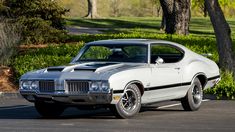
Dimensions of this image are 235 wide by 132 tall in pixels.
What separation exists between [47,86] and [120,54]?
1.70m

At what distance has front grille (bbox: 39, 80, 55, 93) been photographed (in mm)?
12406

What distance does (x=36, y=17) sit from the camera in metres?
26.6

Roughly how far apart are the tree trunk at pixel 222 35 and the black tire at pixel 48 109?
6415 millimetres

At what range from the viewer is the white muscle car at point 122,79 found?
12.2 m

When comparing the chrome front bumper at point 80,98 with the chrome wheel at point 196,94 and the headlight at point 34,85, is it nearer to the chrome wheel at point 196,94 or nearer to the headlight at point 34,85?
the headlight at point 34,85

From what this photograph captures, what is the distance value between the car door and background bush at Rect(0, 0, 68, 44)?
12.2 metres

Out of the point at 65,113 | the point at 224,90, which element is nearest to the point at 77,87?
the point at 65,113

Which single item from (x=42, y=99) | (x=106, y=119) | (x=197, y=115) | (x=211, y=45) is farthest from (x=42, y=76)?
(x=211, y=45)

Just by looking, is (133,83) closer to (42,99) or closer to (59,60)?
(42,99)

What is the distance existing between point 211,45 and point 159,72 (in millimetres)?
11465

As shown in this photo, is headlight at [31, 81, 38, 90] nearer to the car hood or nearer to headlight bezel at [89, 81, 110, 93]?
the car hood

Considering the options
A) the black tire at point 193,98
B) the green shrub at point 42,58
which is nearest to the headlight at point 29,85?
the black tire at point 193,98

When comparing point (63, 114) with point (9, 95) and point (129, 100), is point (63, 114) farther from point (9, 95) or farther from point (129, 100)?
point (9, 95)

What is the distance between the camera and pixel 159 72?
13258 mm
